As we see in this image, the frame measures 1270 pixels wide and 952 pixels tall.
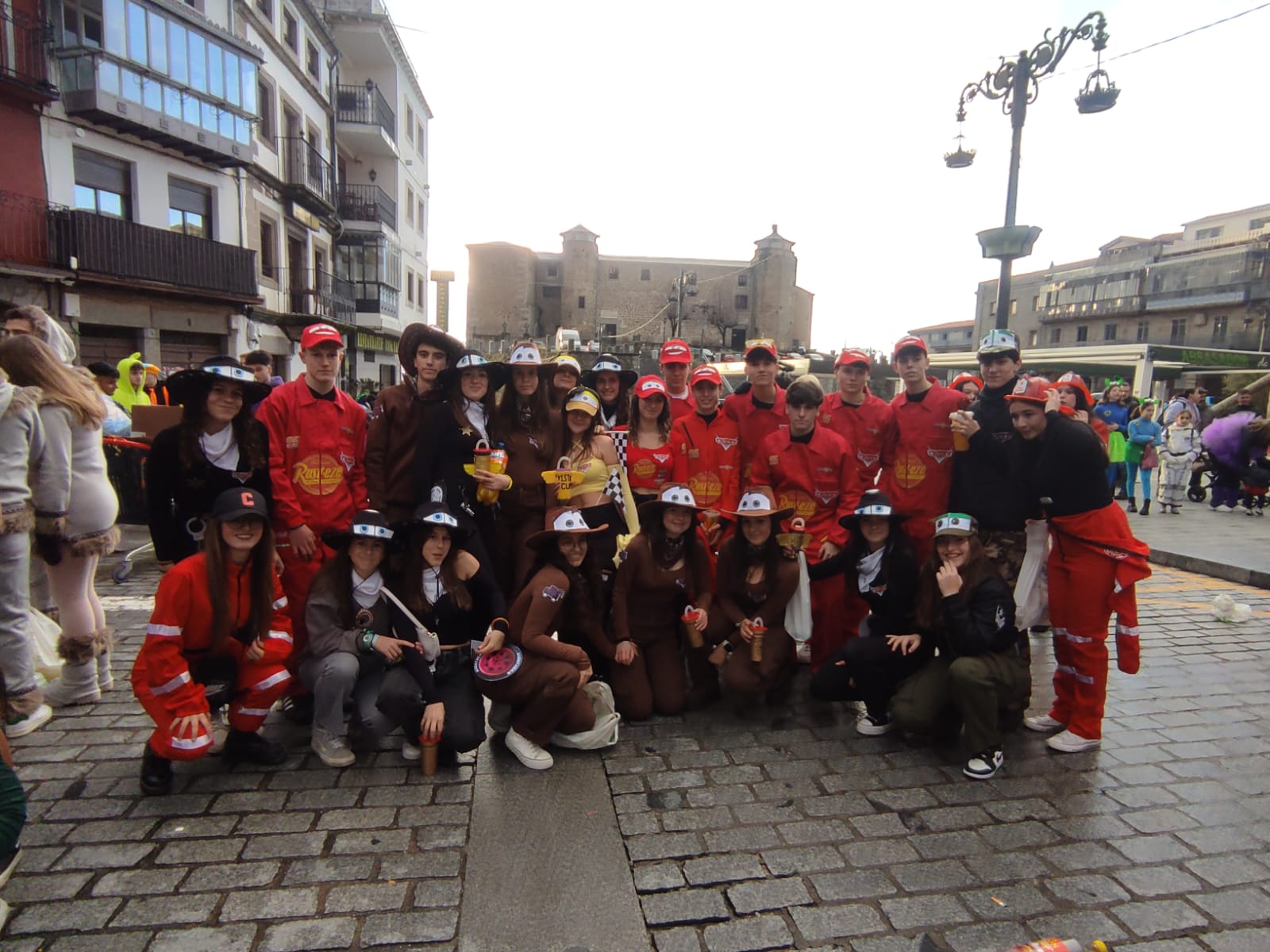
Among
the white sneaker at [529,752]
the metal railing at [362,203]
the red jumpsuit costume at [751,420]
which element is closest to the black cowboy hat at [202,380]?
the white sneaker at [529,752]

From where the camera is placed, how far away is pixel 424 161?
34.4 m

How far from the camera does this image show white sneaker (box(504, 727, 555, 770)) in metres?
3.50

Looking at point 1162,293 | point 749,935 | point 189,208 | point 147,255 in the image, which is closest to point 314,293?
point 189,208

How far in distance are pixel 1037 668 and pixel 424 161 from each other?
36.2 metres

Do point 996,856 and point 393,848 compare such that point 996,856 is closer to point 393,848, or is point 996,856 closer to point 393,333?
point 393,848

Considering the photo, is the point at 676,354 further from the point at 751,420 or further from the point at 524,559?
the point at 524,559

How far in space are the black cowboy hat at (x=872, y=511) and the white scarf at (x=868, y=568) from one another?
0.59 feet

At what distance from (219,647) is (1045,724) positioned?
4.33 metres

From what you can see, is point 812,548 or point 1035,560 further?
point 812,548

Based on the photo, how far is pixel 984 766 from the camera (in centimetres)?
346

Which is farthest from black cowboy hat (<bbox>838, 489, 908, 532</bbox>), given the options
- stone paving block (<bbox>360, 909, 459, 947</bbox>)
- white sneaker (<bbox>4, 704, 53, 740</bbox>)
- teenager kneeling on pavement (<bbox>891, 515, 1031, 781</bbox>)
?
white sneaker (<bbox>4, 704, 53, 740</bbox>)

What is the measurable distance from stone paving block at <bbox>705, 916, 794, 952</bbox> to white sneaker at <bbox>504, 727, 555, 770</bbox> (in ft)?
4.26

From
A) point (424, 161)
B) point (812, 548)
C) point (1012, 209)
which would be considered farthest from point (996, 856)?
point (424, 161)

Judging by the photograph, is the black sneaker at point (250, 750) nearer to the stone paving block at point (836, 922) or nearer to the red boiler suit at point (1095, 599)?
the stone paving block at point (836, 922)
